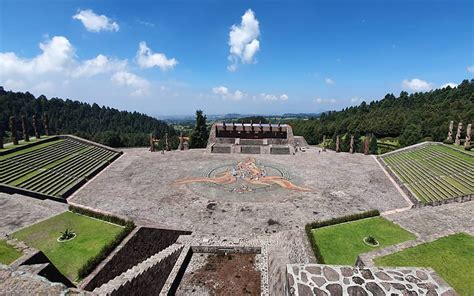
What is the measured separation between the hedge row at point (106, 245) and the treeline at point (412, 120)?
47.0 metres

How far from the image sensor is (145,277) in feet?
36.2

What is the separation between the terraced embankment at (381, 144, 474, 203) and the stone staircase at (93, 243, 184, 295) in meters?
18.6

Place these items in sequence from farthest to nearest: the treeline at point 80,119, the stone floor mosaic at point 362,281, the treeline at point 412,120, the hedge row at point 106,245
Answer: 1. the treeline at point 80,119
2. the treeline at point 412,120
3. the hedge row at point 106,245
4. the stone floor mosaic at point 362,281

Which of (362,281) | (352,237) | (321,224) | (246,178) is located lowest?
(352,237)

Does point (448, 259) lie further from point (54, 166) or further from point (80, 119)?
point (80, 119)

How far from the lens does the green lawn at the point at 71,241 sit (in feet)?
39.5

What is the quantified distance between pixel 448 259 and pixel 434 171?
58.6ft

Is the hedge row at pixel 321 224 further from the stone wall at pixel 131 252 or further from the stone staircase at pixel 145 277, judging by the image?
the stone wall at pixel 131 252

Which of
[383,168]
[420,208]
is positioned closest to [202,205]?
[420,208]

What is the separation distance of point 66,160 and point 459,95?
8769 centimetres

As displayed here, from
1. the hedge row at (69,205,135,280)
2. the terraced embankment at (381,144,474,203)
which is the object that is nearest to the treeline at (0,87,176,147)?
the hedge row at (69,205,135,280)

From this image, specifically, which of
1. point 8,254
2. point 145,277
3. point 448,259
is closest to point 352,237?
point 448,259

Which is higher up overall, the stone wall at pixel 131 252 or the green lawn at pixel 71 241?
the green lawn at pixel 71 241

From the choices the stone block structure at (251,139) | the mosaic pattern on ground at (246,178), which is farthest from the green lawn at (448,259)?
the stone block structure at (251,139)
